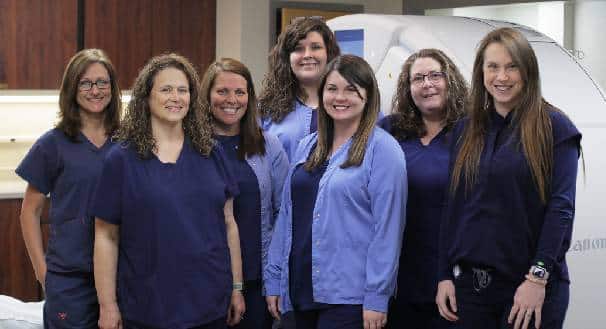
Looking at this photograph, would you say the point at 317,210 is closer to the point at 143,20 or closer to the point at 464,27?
the point at 464,27

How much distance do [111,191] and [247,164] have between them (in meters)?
0.56

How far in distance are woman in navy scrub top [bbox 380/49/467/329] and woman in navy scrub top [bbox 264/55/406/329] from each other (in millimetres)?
203

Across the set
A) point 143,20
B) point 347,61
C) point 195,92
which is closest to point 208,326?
Result: point 195,92

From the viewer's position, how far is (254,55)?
6172mm

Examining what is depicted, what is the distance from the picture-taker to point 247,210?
3162 millimetres

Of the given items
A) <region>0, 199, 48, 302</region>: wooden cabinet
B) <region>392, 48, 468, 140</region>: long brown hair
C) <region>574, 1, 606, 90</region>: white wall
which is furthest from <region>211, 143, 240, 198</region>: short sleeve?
<region>574, 1, 606, 90</region>: white wall

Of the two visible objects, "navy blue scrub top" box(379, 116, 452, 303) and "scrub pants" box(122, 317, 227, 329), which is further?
"navy blue scrub top" box(379, 116, 452, 303)

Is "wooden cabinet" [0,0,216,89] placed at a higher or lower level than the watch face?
higher

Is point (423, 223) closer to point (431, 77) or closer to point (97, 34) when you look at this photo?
point (431, 77)

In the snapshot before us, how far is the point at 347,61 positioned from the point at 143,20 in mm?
3179

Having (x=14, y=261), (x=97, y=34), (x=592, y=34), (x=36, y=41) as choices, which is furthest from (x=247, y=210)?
(x=592, y=34)

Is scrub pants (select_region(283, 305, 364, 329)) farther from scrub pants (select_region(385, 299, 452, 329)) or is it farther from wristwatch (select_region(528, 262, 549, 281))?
wristwatch (select_region(528, 262, 549, 281))

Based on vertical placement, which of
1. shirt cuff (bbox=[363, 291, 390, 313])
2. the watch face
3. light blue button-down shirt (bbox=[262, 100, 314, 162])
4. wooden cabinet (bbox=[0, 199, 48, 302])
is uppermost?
light blue button-down shirt (bbox=[262, 100, 314, 162])

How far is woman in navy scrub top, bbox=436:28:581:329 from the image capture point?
2.56m
